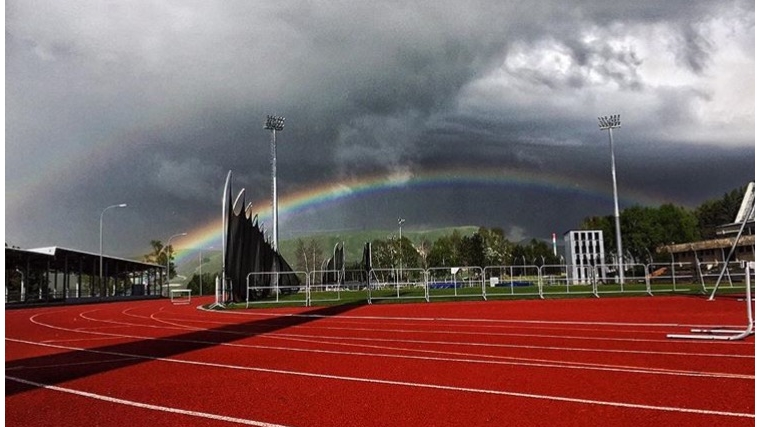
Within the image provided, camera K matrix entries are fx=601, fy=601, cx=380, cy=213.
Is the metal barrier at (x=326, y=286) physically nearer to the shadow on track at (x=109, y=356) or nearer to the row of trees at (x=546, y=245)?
the shadow on track at (x=109, y=356)

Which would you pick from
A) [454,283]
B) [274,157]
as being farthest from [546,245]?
[454,283]

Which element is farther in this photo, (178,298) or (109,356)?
(178,298)

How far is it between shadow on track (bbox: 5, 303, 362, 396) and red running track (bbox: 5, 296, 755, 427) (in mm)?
33

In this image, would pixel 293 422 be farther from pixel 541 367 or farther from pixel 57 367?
pixel 57 367

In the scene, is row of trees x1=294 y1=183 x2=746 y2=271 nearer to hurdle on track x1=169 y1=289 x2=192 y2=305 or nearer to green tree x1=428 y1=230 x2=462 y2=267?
green tree x1=428 y1=230 x2=462 y2=267

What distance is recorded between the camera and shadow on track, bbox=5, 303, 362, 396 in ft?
26.4

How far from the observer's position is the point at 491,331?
41.4ft

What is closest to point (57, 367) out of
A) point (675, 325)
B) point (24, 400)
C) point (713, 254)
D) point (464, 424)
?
point (24, 400)

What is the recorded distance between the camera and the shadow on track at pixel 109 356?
8047 mm

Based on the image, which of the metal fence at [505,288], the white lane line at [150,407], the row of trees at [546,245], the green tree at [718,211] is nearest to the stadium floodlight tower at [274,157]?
the metal fence at [505,288]

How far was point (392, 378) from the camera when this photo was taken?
23.6 ft

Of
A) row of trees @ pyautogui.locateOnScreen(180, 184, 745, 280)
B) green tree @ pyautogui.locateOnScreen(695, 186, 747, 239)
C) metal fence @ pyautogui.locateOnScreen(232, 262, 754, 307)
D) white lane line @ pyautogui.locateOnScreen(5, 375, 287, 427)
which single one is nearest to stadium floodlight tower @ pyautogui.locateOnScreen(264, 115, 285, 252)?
metal fence @ pyautogui.locateOnScreen(232, 262, 754, 307)

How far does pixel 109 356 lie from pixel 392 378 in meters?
5.47

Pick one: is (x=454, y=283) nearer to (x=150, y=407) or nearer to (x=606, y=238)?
(x=150, y=407)
